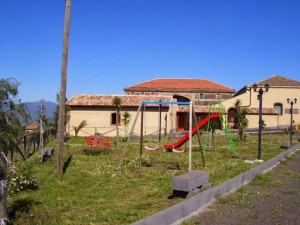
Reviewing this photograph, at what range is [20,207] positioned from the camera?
22.5ft

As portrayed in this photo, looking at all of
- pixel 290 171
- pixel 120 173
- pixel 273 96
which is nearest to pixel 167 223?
pixel 120 173

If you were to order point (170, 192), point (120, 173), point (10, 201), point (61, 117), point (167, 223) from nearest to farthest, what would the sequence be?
point (167, 223) < point (10, 201) < point (170, 192) < point (61, 117) < point (120, 173)

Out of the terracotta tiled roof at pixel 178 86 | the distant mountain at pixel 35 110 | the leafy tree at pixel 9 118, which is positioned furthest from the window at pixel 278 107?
the leafy tree at pixel 9 118

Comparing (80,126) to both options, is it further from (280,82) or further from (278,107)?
(280,82)

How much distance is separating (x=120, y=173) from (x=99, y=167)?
1442 mm

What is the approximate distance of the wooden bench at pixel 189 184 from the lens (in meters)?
7.53

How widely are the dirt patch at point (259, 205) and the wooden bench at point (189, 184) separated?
1.73 ft

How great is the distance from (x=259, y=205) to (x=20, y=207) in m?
4.87

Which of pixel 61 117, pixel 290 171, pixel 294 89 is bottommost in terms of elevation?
pixel 290 171

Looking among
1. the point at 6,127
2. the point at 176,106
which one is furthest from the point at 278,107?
the point at 6,127

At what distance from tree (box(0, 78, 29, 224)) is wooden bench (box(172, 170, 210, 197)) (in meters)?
3.66

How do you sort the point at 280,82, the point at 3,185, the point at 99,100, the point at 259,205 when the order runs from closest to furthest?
the point at 3,185 < the point at 259,205 < the point at 99,100 < the point at 280,82

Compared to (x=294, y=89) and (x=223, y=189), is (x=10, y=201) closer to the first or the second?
(x=223, y=189)

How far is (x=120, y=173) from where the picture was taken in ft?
36.7
